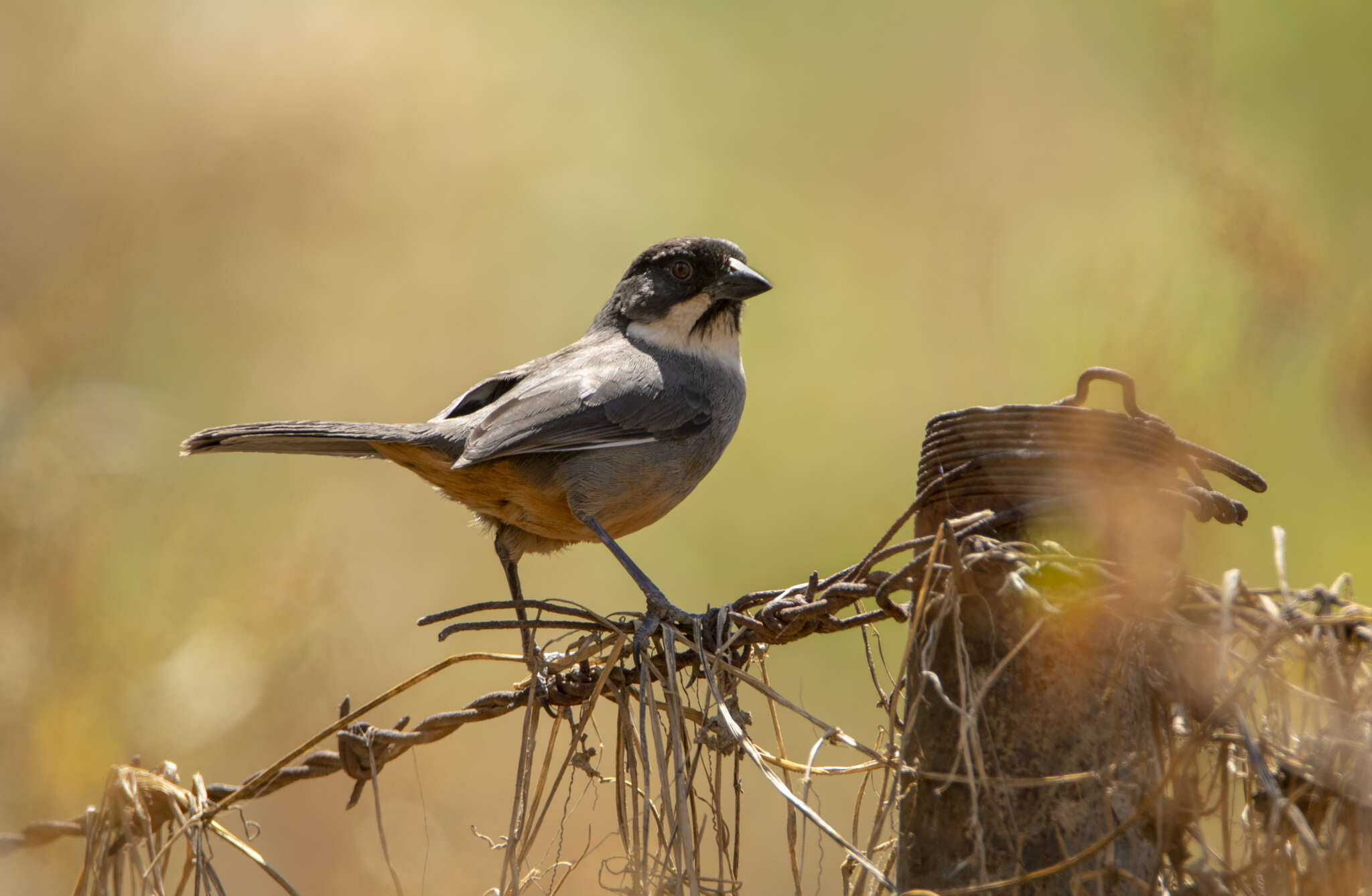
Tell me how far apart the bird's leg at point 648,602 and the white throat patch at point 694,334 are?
1.00m

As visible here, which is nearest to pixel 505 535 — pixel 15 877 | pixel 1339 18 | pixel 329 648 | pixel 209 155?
pixel 329 648

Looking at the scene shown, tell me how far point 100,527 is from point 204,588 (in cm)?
61

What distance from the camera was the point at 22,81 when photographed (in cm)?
859

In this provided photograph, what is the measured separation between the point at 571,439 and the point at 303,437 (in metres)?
0.87

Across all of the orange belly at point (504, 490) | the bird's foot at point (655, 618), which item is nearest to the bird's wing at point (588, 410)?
the orange belly at point (504, 490)

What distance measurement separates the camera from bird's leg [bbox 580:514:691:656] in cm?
241

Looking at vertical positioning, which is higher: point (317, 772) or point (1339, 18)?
point (1339, 18)

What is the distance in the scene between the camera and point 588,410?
12.3 feet

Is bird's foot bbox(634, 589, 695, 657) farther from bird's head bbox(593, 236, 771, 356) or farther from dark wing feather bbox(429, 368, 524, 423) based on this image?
bird's head bbox(593, 236, 771, 356)

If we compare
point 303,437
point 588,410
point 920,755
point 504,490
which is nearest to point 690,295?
point 588,410

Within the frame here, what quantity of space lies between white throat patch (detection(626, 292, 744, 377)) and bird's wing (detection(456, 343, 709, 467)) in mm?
309

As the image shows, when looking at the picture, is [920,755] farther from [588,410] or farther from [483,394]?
[483,394]

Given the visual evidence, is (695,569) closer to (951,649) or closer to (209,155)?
(209,155)

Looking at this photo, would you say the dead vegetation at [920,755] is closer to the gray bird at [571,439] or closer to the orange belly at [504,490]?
the gray bird at [571,439]
